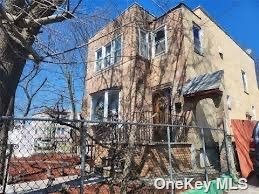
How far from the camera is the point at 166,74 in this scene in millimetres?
14430

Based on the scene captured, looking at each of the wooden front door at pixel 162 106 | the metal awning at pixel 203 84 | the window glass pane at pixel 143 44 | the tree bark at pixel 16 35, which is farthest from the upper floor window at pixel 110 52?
the tree bark at pixel 16 35

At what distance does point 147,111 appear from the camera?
45.1 ft

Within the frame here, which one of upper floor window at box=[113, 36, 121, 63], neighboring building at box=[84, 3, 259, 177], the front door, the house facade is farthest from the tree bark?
upper floor window at box=[113, 36, 121, 63]

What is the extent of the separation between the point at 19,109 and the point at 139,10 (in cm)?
1449

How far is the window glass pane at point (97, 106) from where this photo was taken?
54.2ft

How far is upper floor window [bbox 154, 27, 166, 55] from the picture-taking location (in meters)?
15.3

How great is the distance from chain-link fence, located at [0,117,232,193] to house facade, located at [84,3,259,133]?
73.3 inches

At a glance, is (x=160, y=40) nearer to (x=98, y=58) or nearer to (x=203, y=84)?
(x=98, y=58)

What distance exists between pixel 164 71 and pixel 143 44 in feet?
7.54

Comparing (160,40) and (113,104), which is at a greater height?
(160,40)

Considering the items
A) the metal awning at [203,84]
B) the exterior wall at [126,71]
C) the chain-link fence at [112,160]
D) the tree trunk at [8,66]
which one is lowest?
the chain-link fence at [112,160]

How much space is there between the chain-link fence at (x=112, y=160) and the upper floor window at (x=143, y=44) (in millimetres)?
5168

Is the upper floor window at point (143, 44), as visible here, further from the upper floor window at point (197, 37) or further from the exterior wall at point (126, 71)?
the upper floor window at point (197, 37)

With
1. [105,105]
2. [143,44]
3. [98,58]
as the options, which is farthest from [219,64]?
[98,58]
